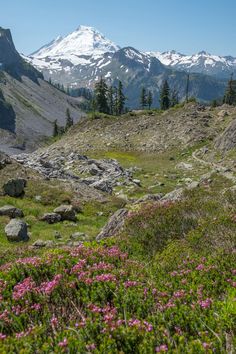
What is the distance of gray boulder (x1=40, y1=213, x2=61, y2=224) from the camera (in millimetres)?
23312

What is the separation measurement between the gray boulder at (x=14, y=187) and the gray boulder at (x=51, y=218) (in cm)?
549

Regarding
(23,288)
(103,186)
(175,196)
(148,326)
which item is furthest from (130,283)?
(103,186)

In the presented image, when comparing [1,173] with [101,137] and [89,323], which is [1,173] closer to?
[89,323]

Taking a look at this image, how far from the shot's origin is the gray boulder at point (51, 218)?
23312 millimetres

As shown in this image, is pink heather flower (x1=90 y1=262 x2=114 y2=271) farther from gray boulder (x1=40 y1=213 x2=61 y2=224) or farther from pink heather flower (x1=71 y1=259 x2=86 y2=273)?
gray boulder (x1=40 y1=213 x2=61 y2=224)

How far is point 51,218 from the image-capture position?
76.7 feet

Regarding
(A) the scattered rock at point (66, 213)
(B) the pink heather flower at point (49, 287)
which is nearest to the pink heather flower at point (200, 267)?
(B) the pink heather flower at point (49, 287)

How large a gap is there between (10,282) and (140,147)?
59055 mm

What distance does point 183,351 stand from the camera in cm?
421

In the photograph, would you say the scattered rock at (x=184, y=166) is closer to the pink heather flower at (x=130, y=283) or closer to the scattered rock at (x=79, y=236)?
the scattered rock at (x=79, y=236)

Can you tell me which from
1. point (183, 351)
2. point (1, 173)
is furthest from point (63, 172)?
point (183, 351)

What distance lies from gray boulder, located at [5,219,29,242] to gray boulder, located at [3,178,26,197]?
8.10 metres

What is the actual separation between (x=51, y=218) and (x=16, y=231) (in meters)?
4.38

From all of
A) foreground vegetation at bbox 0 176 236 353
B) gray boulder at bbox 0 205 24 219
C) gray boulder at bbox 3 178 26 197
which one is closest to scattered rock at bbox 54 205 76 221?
gray boulder at bbox 0 205 24 219
